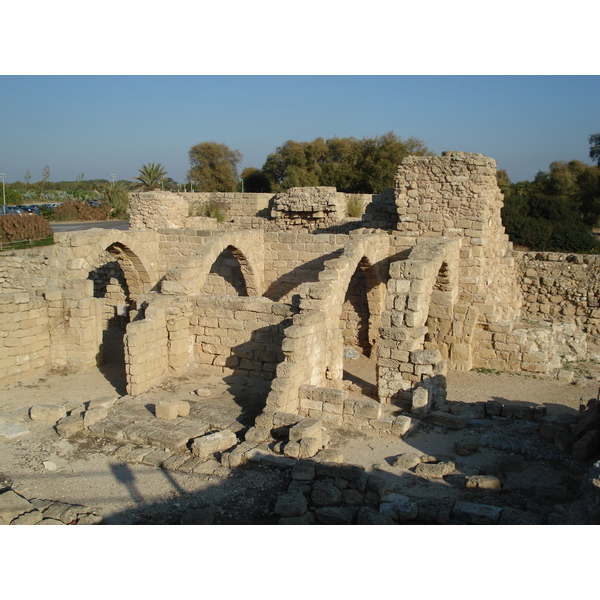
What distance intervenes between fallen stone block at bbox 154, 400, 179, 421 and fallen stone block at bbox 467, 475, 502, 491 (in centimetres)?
395

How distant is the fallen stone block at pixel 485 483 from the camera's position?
235 inches

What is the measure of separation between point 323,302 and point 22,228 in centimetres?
1739

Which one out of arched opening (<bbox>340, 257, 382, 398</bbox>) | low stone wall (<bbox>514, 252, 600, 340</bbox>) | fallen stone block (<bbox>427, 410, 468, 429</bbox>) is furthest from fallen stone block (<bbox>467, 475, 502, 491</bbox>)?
low stone wall (<bbox>514, 252, 600, 340</bbox>)

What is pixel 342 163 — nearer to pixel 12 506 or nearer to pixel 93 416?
pixel 93 416

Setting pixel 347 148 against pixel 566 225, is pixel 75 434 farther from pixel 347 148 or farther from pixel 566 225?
pixel 347 148

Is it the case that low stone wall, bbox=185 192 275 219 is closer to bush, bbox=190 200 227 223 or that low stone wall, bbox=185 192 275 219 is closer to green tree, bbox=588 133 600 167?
bush, bbox=190 200 227 223

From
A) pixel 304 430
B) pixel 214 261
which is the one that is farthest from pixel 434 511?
pixel 214 261

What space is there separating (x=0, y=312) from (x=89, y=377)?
75.0 inches

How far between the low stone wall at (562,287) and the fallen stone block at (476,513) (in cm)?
1014

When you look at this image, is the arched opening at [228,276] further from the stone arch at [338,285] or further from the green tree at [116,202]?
the green tree at [116,202]

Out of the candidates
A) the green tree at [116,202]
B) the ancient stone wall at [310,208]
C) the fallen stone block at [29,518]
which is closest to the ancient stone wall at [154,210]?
the ancient stone wall at [310,208]

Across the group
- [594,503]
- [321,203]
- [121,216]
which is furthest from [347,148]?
[594,503]

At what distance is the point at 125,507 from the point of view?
18.3 feet

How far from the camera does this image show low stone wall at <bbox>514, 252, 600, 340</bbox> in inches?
548
